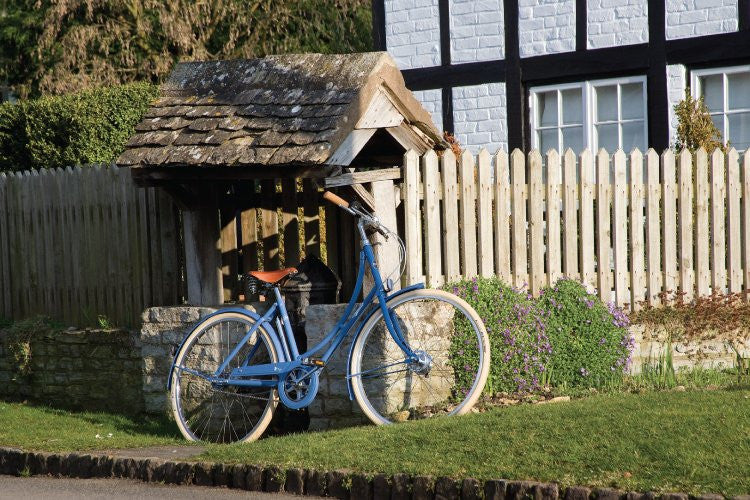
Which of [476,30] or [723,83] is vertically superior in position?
[476,30]

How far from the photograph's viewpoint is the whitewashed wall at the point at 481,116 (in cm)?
1530

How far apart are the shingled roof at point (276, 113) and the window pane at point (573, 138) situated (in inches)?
235

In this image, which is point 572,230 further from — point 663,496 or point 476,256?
point 663,496

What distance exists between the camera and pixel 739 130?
13.9 m

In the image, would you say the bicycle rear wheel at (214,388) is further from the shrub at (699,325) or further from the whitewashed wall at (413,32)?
the whitewashed wall at (413,32)

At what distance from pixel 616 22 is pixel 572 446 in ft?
30.0

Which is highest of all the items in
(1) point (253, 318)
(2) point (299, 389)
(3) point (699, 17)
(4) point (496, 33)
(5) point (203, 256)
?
(4) point (496, 33)

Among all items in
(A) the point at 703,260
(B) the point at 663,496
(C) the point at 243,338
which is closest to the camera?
(B) the point at 663,496

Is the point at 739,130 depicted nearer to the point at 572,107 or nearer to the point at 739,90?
the point at 739,90

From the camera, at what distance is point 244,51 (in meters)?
25.3

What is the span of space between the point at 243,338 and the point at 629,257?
141 inches

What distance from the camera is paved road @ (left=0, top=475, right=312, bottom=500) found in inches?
263

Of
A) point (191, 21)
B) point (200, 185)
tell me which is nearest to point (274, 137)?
point (200, 185)

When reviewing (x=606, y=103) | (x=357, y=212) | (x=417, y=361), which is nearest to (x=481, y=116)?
(x=606, y=103)
